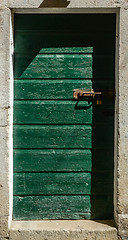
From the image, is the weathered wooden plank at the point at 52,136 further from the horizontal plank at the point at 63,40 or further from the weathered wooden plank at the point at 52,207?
the horizontal plank at the point at 63,40

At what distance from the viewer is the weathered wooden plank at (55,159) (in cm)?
334

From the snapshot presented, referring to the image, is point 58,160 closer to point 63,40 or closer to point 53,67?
point 53,67

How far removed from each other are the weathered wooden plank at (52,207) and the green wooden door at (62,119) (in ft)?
0.04

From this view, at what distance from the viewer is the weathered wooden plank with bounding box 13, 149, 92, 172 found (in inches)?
131

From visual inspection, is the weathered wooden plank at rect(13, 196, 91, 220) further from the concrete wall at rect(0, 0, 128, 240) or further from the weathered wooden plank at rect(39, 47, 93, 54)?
the weathered wooden plank at rect(39, 47, 93, 54)

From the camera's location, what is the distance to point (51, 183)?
3.36 m

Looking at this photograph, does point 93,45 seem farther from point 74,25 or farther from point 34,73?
point 34,73

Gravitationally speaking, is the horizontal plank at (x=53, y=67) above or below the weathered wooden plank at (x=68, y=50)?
below

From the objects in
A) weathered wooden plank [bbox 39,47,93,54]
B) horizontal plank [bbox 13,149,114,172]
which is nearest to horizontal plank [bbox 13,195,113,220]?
horizontal plank [bbox 13,149,114,172]

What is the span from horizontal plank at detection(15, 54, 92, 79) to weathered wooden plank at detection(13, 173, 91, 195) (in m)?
1.08

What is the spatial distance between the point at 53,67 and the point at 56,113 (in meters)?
0.50

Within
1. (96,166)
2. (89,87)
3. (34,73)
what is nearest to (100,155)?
(96,166)

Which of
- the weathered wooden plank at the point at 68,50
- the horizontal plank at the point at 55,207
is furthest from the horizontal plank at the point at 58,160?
the weathered wooden plank at the point at 68,50

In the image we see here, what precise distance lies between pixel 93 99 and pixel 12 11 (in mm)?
1250
